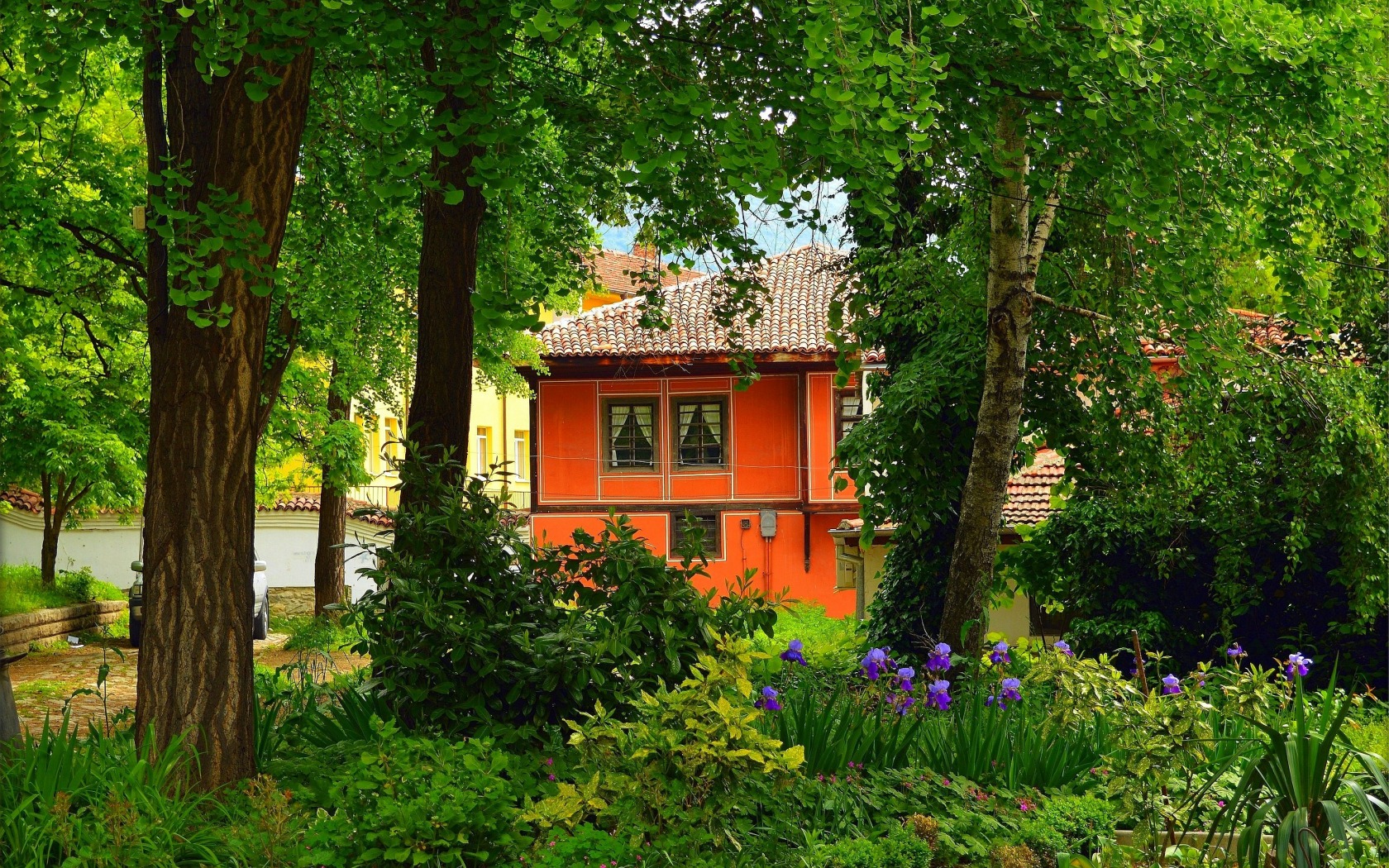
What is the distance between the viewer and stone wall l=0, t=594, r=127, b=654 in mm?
16516

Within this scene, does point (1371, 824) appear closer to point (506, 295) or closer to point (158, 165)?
point (506, 295)

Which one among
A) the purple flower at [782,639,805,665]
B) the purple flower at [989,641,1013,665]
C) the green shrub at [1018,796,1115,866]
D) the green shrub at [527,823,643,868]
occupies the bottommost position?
the green shrub at [1018,796,1115,866]

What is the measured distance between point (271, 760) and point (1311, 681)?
7978 millimetres

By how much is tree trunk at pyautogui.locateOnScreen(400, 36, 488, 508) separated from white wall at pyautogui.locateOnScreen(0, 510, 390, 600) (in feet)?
52.9

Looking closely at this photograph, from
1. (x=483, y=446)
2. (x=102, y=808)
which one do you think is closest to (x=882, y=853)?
(x=102, y=808)

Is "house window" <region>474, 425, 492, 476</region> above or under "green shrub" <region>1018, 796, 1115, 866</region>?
above

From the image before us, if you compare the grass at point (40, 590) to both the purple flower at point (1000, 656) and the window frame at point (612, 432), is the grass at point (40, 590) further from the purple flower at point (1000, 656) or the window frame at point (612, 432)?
the purple flower at point (1000, 656)

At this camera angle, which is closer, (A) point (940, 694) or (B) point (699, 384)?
(A) point (940, 694)

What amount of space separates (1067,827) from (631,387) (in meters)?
23.3

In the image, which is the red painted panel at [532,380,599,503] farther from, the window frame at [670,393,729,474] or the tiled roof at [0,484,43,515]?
the tiled roof at [0,484,43,515]

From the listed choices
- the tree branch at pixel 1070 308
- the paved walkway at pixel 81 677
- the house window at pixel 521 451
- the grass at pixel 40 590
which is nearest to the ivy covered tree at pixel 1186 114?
the tree branch at pixel 1070 308

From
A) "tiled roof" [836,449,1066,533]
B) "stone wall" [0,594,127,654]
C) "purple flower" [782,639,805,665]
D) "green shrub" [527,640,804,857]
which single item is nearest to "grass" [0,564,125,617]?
"stone wall" [0,594,127,654]

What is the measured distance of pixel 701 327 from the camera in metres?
27.2

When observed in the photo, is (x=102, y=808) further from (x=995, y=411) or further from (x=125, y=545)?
(x=125, y=545)
